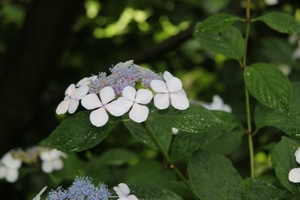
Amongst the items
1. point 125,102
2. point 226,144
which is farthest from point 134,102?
point 226,144

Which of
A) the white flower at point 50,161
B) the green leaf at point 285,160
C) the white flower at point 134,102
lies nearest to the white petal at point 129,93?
the white flower at point 134,102

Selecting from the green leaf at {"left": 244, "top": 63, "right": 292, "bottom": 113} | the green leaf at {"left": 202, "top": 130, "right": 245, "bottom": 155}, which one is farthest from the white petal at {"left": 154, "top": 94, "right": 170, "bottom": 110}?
the green leaf at {"left": 202, "top": 130, "right": 245, "bottom": 155}

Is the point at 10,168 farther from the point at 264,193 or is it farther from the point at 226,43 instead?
the point at 264,193

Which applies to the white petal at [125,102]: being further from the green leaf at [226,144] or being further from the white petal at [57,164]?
the white petal at [57,164]

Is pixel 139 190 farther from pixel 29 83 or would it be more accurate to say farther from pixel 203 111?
pixel 29 83

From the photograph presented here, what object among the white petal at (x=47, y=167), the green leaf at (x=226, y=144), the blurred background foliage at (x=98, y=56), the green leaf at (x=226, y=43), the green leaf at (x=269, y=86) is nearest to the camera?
the green leaf at (x=269, y=86)

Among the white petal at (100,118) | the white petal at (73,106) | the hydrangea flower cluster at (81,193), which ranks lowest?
the hydrangea flower cluster at (81,193)
